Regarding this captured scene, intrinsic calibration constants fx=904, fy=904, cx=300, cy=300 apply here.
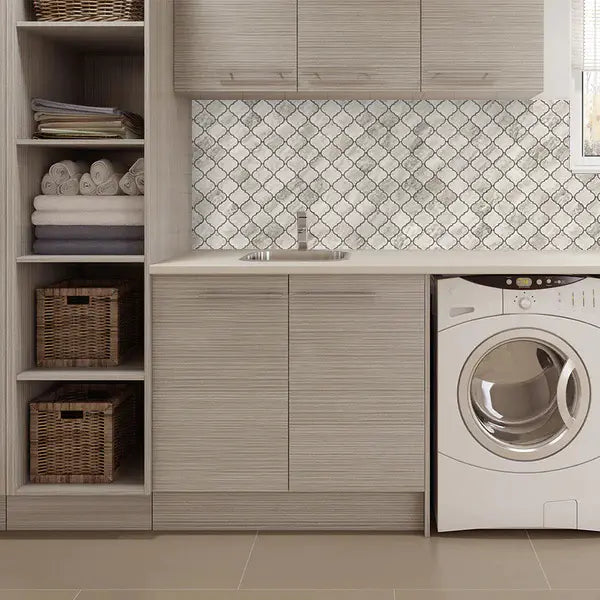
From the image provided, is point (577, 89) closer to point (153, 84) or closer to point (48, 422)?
point (153, 84)

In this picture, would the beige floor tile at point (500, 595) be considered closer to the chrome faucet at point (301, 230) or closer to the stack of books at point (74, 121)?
the chrome faucet at point (301, 230)

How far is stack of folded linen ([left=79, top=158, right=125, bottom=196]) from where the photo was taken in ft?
10.5

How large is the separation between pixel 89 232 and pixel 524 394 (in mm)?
1618

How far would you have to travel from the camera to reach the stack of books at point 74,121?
10.3ft

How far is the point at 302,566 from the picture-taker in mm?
2844

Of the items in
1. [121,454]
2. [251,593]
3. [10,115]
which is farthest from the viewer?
[121,454]

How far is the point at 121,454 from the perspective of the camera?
131 inches

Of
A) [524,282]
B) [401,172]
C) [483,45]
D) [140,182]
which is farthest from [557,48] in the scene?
[140,182]

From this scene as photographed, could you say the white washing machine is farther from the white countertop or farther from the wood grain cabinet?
the wood grain cabinet

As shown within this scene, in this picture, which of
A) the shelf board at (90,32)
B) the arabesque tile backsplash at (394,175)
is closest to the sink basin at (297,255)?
the arabesque tile backsplash at (394,175)

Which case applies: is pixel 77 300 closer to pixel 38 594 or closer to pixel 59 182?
pixel 59 182

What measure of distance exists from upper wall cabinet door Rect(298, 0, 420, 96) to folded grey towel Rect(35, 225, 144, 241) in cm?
89

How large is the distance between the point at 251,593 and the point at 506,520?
97cm

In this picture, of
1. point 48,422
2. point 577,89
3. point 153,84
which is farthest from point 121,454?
point 577,89
